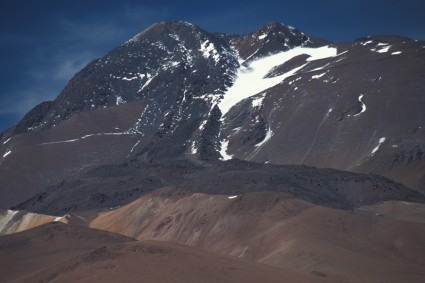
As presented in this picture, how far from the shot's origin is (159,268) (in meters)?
58.8

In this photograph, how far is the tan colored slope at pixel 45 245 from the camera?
282 ft

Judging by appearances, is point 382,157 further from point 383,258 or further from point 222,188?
point 383,258

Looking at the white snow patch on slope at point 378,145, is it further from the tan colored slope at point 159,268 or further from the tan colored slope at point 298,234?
the tan colored slope at point 159,268

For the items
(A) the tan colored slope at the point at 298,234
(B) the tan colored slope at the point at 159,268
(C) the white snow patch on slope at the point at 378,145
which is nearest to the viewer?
(B) the tan colored slope at the point at 159,268

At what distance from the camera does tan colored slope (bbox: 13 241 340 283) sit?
189 ft

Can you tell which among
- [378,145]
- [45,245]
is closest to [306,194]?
[378,145]

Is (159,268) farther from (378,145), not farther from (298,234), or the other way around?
(378,145)

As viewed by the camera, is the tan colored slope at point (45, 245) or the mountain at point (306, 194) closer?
the tan colored slope at point (45, 245)

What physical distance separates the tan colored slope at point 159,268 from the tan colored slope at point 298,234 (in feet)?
36.0

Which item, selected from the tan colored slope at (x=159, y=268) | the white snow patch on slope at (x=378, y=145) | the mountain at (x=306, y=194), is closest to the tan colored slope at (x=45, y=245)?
the mountain at (x=306, y=194)

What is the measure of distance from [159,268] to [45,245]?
41.0 metres

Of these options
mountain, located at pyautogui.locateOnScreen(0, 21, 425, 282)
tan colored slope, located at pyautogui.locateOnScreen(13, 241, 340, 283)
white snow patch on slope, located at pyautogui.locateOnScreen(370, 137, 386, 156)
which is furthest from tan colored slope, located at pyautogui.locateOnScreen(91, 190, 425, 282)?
white snow patch on slope, located at pyautogui.locateOnScreen(370, 137, 386, 156)

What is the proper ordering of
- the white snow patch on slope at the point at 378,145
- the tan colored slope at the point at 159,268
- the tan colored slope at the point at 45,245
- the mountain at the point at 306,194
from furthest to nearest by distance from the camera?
the white snow patch on slope at the point at 378,145 → the mountain at the point at 306,194 → the tan colored slope at the point at 45,245 → the tan colored slope at the point at 159,268

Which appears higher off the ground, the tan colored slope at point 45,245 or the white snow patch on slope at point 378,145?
the tan colored slope at point 45,245
